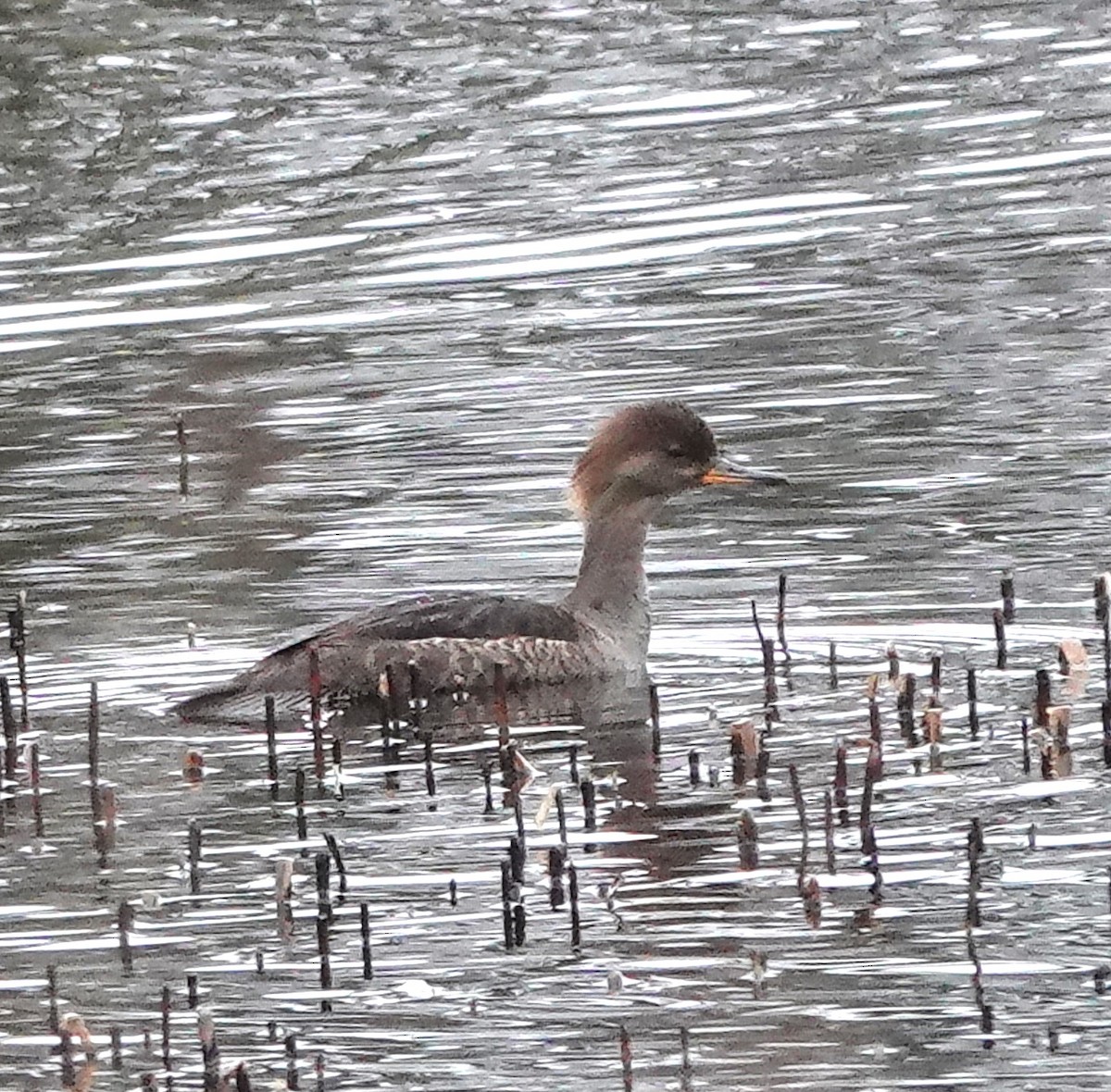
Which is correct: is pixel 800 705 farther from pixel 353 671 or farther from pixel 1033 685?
pixel 353 671

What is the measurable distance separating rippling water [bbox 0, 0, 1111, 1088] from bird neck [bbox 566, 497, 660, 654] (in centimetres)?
20

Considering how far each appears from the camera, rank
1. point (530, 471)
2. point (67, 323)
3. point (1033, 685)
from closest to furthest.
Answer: point (1033, 685) < point (530, 471) < point (67, 323)

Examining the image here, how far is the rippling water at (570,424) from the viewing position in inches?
297

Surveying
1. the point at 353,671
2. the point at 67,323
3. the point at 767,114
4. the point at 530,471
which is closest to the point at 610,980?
the point at 353,671

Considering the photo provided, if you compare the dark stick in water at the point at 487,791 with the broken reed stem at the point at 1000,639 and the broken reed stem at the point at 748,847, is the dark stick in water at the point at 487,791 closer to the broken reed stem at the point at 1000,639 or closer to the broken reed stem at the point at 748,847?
the broken reed stem at the point at 748,847

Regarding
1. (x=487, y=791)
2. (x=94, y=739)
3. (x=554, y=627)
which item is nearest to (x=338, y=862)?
(x=487, y=791)

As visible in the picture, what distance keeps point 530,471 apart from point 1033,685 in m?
3.51

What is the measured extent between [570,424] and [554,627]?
284 centimetres

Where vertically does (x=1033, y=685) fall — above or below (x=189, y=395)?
below

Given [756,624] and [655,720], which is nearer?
[655,720]

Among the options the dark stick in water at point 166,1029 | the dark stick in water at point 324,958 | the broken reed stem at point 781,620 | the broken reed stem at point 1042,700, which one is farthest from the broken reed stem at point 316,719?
the dark stick in water at point 166,1029

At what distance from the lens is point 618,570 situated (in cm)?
1123

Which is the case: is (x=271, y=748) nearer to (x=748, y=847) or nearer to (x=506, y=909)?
(x=748, y=847)

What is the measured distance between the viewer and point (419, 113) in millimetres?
19906
